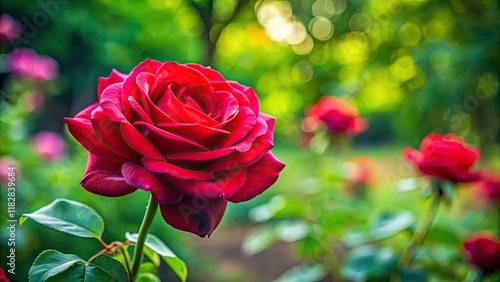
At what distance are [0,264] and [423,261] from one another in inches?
20.1

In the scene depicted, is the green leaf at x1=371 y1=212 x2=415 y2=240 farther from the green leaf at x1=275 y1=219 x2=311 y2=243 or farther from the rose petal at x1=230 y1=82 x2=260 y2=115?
the rose petal at x1=230 y1=82 x2=260 y2=115

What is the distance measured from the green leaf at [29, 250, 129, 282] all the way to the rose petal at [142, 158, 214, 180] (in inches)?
2.6

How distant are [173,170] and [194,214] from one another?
0.03 metres

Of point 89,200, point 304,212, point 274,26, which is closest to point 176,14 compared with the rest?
point 274,26

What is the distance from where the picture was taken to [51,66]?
1147 mm

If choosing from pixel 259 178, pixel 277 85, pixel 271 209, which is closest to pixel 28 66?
pixel 271 209

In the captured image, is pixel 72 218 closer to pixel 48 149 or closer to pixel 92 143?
pixel 92 143

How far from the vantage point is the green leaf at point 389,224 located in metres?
0.58

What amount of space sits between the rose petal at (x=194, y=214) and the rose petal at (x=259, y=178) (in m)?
0.01

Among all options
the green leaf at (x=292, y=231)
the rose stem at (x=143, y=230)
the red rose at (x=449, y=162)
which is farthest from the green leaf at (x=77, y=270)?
the green leaf at (x=292, y=231)

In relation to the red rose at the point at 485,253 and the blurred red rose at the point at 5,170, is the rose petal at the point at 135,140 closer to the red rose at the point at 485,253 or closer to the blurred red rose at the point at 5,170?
the red rose at the point at 485,253

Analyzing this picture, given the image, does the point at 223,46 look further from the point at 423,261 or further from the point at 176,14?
the point at 423,261

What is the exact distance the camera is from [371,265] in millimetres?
602

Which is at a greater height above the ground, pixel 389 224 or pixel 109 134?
pixel 109 134
